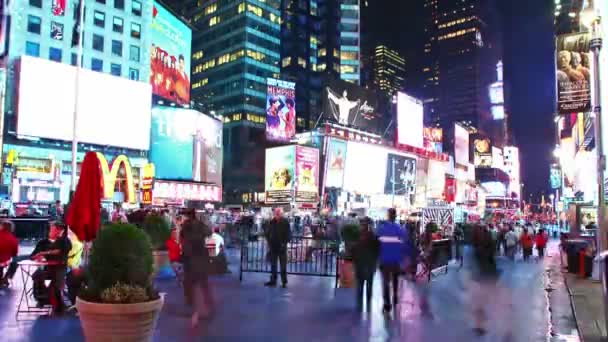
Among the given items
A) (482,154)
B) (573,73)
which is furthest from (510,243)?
(482,154)

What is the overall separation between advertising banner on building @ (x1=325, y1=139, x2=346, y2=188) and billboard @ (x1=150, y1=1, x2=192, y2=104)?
18738 millimetres

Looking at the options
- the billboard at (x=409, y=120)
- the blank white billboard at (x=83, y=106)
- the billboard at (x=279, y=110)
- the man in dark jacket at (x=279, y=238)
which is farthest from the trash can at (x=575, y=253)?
the billboard at (x=409, y=120)

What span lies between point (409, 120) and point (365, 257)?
63615 mm

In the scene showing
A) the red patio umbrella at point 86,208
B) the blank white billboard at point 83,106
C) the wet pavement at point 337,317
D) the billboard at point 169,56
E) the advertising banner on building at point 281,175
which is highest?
the billboard at point 169,56

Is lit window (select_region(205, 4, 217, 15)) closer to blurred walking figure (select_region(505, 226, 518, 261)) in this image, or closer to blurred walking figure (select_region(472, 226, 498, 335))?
blurred walking figure (select_region(505, 226, 518, 261))

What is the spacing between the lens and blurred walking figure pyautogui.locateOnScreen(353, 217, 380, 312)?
10633mm

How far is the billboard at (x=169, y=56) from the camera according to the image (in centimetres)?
6419

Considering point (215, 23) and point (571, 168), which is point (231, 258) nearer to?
point (571, 168)

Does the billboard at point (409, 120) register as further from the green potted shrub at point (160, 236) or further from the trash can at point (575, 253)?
the green potted shrub at point (160, 236)

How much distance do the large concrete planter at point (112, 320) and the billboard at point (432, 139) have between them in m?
82.2

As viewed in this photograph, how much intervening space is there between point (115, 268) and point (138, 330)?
2.35 feet

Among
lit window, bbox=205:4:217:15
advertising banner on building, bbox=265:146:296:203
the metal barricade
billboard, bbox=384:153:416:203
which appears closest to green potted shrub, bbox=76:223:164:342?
the metal barricade

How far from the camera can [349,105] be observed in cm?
7006

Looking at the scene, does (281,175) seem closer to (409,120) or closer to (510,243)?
(409,120)
